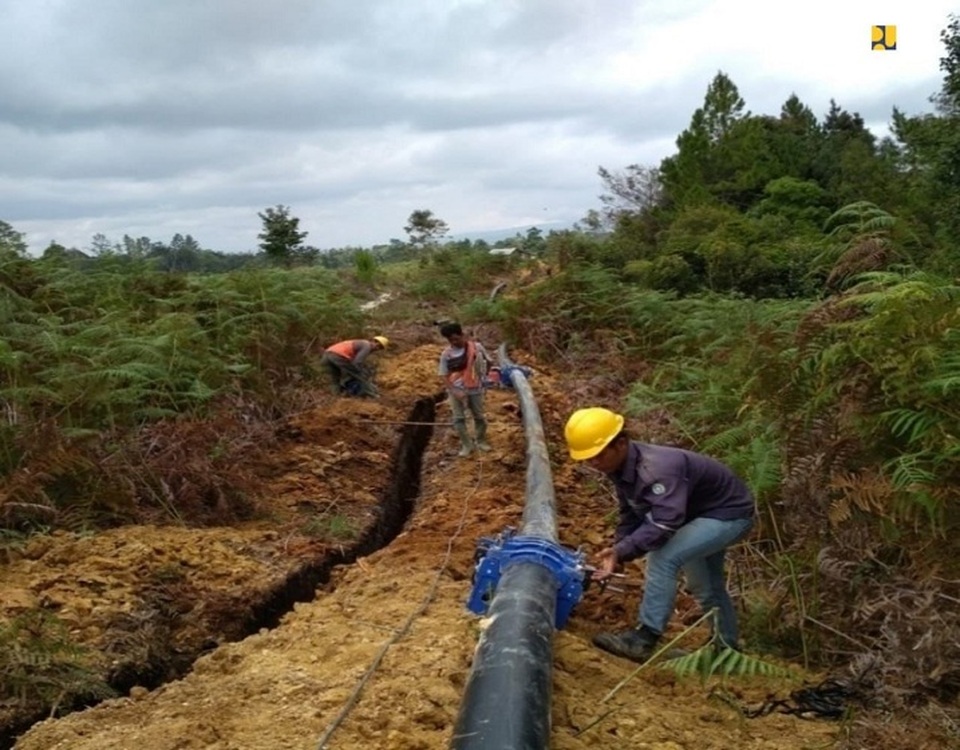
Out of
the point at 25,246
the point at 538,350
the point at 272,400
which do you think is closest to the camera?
the point at 272,400

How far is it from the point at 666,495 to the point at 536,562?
27.7 inches

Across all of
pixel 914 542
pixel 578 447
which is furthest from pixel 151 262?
pixel 914 542

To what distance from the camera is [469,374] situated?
8727 millimetres

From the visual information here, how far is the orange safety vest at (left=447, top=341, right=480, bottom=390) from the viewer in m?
8.70

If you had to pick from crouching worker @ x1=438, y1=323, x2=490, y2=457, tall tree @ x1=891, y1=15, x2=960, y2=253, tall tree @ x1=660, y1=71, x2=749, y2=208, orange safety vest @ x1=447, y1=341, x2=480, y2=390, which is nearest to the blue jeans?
crouching worker @ x1=438, y1=323, x2=490, y2=457

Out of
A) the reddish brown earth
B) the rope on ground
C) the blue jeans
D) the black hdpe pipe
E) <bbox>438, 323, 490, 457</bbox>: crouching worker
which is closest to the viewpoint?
the black hdpe pipe

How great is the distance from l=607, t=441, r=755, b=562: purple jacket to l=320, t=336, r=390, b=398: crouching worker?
6950mm

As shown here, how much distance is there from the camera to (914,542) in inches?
169

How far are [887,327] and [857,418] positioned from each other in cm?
53

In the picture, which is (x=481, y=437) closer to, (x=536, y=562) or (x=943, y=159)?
(x=536, y=562)

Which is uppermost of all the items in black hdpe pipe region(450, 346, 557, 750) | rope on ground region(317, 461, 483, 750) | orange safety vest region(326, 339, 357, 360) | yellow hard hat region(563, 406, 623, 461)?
orange safety vest region(326, 339, 357, 360)

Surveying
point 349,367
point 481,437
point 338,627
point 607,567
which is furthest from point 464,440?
point 607,567

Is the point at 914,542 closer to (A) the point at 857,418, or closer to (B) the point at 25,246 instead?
(A) the point at 857,418

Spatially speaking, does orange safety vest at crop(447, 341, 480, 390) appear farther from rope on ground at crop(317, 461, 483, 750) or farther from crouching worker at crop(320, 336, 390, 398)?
crouching worker at crop(320, 336, 390, 398)
